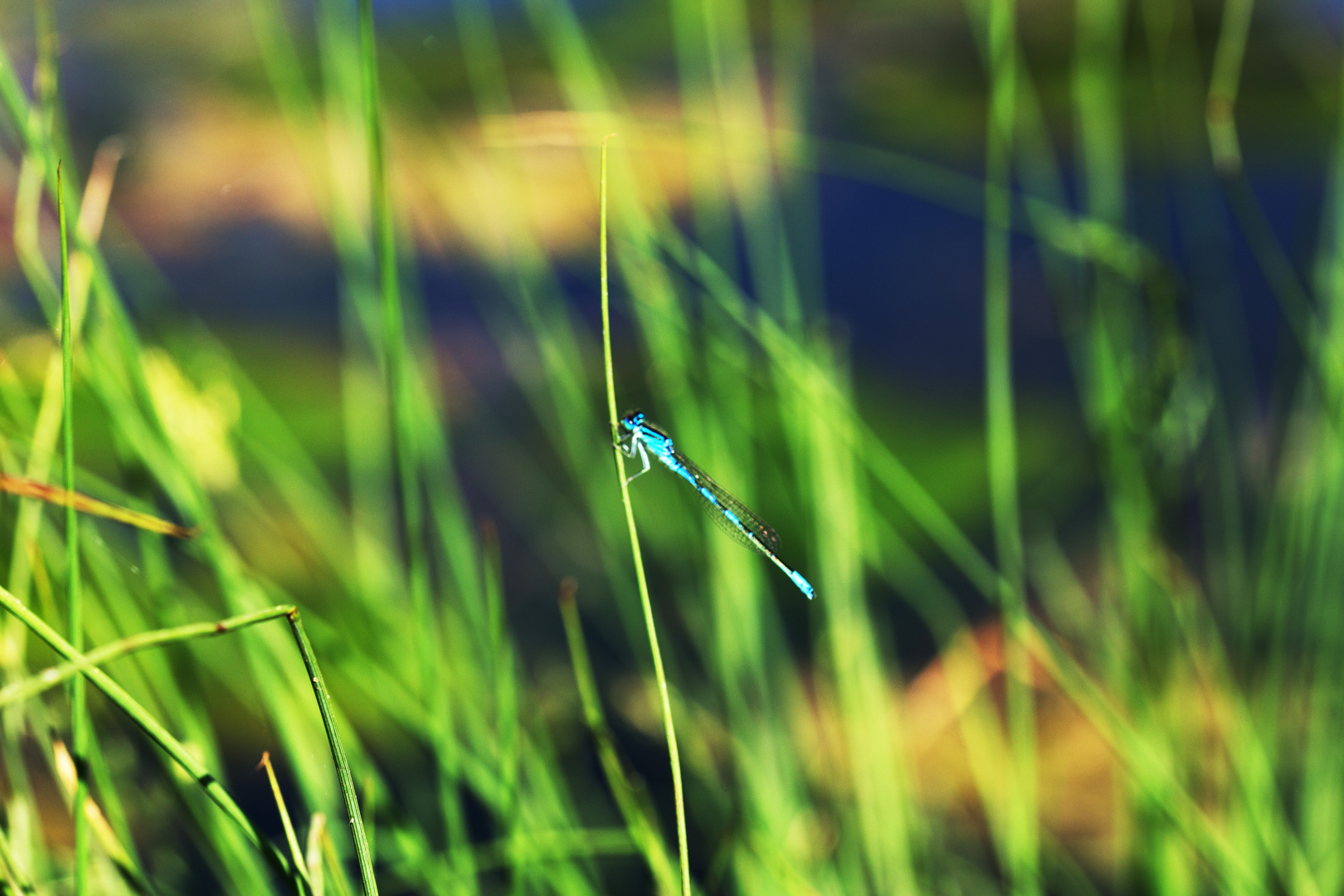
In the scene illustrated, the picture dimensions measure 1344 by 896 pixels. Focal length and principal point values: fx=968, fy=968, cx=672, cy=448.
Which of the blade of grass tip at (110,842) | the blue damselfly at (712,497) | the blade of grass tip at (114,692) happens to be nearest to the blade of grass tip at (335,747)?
the blade of grass tip at (114,692)

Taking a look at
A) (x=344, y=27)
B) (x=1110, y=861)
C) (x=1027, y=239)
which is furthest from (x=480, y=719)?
(x=1027, y=239)

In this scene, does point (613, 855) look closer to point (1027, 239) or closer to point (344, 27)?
point (344, 27)

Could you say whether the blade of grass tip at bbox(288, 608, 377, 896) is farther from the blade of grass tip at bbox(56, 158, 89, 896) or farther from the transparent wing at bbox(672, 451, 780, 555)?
the transparent wing at bbox(672, 451, 780, 555)

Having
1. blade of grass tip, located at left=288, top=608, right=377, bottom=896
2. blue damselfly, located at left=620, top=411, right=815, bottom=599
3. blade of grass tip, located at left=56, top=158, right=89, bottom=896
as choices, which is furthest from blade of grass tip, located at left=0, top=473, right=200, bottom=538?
blue damselfly, located at left=620, top=411, right=815, bottom=599

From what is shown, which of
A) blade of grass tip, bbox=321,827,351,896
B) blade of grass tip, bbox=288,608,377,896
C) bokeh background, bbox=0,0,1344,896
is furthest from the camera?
bokeh background, bbox=0,0,1344,896

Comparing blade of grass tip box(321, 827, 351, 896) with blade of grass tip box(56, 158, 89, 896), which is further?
blade of grass tip box(321, 827, 351, 896)

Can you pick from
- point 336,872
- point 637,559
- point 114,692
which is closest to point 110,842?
point 336,872

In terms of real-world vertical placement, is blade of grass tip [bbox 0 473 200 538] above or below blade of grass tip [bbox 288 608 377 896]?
above
